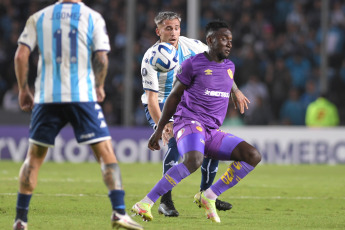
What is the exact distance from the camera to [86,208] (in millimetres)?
9219

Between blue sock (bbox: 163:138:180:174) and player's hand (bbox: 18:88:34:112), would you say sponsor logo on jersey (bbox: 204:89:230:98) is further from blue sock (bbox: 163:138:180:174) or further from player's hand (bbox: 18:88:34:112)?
player's hand (bbox: 18:88:34:112)

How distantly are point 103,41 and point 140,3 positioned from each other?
18.3m

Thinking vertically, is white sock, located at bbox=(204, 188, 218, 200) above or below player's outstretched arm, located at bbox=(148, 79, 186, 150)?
below

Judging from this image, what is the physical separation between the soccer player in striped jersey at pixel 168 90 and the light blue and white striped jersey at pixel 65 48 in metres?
2.07

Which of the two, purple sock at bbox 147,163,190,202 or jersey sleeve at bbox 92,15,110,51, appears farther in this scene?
purple sock at bbox 147,163,190,202

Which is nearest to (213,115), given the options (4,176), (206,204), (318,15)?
(206,204)

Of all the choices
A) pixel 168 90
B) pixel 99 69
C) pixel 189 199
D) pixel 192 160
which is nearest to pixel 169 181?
pixel 192 160

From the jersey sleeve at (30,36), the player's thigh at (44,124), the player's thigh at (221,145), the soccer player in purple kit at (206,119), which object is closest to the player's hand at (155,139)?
the soccer player in purple kit at (206,119)

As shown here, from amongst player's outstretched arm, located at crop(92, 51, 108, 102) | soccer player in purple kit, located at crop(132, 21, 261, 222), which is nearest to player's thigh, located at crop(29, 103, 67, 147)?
player's outstretched arm, located at crop(92, 51, 108, 102)

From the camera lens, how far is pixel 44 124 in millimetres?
6676

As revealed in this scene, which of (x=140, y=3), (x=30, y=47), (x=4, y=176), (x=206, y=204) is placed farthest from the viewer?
(x=140, y=3)

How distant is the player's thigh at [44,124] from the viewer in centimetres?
666

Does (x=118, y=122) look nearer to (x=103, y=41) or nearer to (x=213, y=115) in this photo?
(x=213, y=115)

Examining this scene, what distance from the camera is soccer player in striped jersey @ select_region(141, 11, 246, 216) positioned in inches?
344
